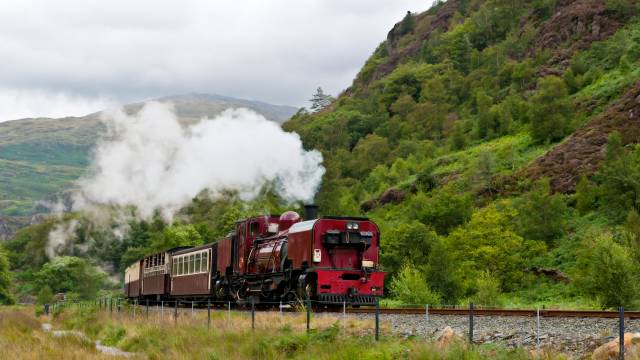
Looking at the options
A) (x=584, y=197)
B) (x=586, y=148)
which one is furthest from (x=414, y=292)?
(x=586, y=148)

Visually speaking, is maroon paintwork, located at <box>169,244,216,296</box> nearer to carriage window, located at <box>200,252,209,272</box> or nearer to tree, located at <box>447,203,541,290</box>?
carriage window, located at <box>200,252,209,272</box>

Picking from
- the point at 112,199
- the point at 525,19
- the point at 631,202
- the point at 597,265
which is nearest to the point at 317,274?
the point at 597,265

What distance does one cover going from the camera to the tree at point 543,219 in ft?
209

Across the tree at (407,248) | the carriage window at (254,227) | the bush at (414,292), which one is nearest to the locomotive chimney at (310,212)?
the carriage window at (254,227)

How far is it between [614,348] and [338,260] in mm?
15056

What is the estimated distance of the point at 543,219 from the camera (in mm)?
64312

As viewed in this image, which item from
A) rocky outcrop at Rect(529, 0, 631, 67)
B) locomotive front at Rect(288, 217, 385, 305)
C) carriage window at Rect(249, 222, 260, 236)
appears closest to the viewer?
locomotive front at Rect(288, 217, 385, 305)

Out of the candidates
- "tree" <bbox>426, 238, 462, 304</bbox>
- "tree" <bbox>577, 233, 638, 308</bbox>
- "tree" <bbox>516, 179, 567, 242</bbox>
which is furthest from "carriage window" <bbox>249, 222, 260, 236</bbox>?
"tree" <bbox>516, 179, 567, 242</bbox>

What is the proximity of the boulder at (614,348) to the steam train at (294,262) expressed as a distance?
502 inches

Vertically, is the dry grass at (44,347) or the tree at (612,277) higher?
the tree at (612,277)

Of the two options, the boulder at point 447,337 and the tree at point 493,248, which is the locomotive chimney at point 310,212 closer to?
the boulder at point 447,337

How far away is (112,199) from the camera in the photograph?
566 feet

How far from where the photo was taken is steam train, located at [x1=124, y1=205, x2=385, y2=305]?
2717 cm

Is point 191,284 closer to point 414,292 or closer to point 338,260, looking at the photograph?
point 414,292
